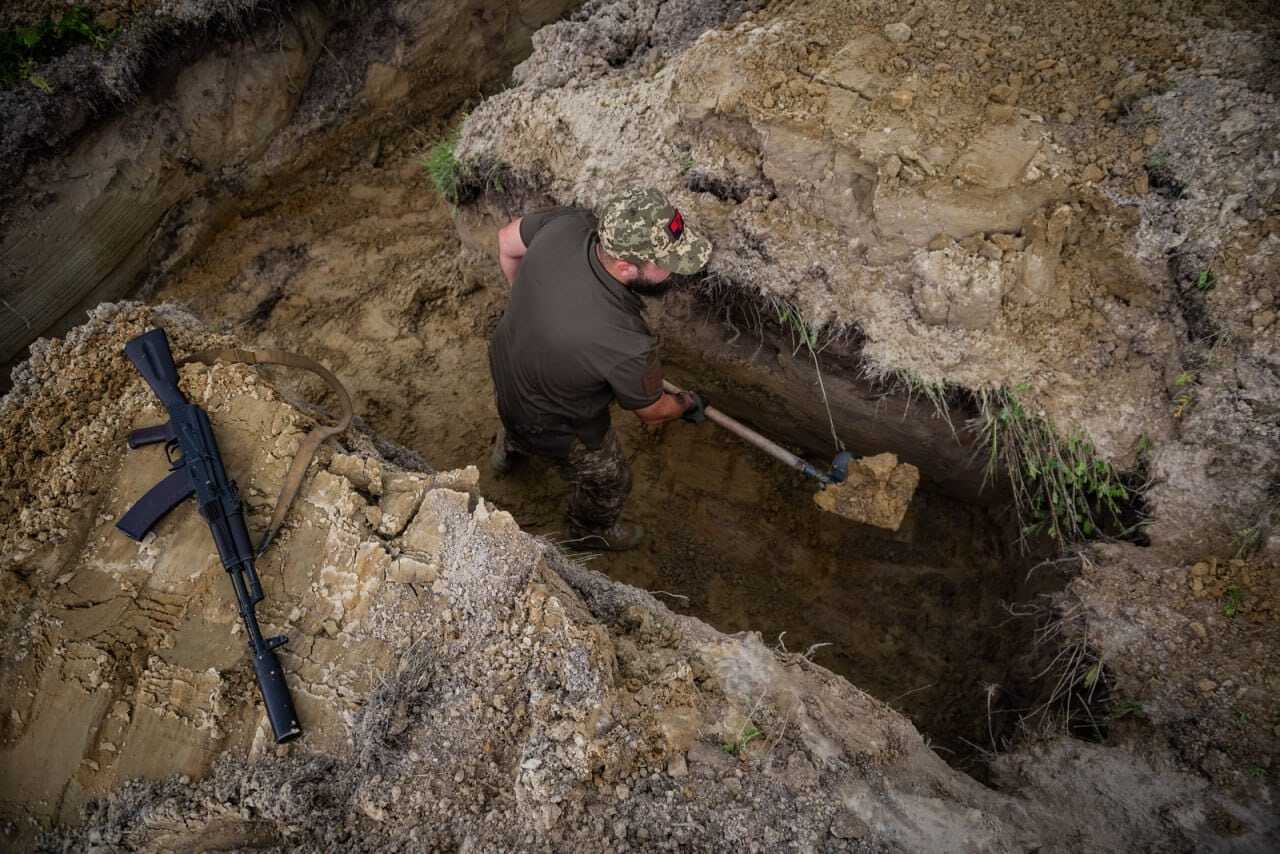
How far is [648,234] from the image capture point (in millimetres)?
2635

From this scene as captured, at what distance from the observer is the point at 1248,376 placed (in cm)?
256

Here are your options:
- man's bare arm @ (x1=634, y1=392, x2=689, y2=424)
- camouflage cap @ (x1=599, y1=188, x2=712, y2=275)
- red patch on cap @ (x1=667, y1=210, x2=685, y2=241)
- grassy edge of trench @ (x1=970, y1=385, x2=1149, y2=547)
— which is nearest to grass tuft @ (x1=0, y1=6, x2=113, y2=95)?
camouflage cap @ (x1=599, y1=188, x2=712, y2=275)

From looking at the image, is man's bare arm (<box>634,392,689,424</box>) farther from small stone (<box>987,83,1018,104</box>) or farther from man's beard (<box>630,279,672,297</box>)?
small stone (<box>987,83,1018,104</box>)

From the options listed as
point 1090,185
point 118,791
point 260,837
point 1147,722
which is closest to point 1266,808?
point 1147,722

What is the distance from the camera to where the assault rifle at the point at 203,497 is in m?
2.03

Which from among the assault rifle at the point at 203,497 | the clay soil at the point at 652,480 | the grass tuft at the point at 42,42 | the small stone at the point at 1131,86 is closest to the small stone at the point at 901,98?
the small stone at the point at 1131,86

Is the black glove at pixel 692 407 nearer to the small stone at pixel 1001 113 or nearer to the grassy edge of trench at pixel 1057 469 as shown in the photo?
the grassy edge of trench at pixel 1057 469

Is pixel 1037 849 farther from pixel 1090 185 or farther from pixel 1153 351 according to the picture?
pixel 1090 185

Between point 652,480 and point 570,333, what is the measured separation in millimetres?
1564

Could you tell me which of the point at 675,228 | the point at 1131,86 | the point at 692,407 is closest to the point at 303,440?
the point at 675,228

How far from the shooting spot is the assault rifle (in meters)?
2.03

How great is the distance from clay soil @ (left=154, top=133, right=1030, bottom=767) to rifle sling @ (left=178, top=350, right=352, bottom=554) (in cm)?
148

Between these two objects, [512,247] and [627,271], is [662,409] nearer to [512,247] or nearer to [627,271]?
[627,271]

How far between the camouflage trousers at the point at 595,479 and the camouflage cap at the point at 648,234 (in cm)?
98
